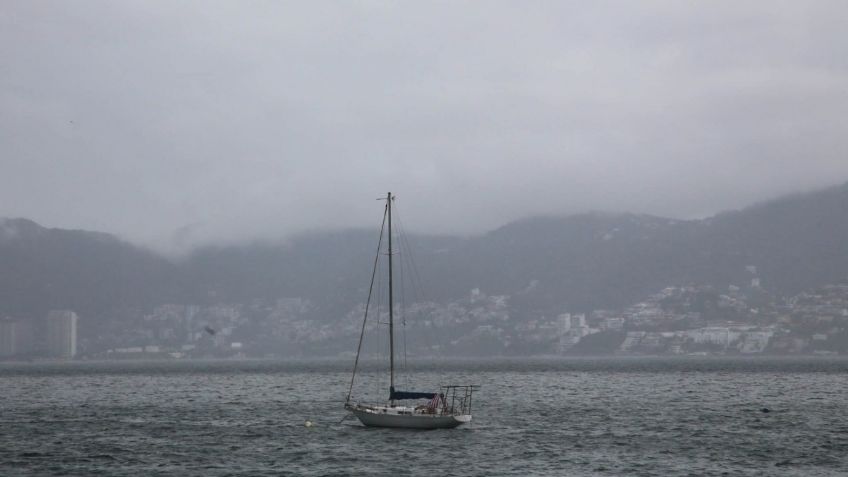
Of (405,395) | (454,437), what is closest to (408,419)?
(405,395)

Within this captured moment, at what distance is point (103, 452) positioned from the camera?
83.8 meters

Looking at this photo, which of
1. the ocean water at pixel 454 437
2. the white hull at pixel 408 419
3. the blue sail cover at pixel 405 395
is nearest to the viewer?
the ocean water at pixel 454 437

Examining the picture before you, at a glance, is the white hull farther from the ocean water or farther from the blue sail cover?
the blue sail cover

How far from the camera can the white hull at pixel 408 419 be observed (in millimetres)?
95250

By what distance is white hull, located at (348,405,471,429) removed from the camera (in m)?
95.2

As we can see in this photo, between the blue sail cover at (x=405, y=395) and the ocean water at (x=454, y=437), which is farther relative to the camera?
the blue sail cover at (x=405, y=395)

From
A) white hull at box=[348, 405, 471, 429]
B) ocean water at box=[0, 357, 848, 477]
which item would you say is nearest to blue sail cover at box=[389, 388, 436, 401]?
white hull at box=[348, 405, 471, 429]

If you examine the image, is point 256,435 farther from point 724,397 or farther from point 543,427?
point 724,397

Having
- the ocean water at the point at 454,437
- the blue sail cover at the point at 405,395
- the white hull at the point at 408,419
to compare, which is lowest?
the ocean water at the point at 454,437

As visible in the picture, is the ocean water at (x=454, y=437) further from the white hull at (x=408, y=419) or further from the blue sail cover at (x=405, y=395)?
the blue sail cover at (x=405, y=395)

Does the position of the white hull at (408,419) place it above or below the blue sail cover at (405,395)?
below

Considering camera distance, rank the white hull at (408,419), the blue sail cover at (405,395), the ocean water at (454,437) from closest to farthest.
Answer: the ocean water at (454,437) < the white hull at (408,419) < the blue sail cover at (405,395)

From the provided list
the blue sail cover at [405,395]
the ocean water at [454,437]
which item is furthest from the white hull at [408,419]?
the blue sail cover at [405,395]

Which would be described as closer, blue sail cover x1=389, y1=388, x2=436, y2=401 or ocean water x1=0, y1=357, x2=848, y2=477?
ocean water x1=0, y1=357, x2=848, y2=477
